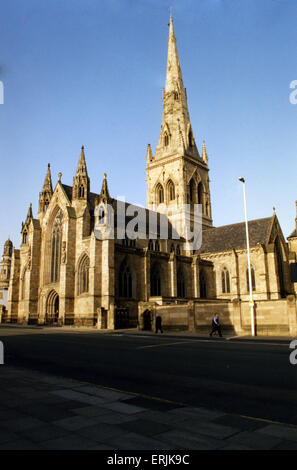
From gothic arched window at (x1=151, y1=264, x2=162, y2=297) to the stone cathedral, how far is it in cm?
12

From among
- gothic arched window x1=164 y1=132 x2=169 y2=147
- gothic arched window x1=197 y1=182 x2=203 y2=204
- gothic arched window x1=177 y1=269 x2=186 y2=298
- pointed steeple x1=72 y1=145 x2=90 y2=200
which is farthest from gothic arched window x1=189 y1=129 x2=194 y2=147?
gothic arched window x1=177 y1=269 x2=186 y2=298

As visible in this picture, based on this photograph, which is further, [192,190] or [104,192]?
[192,190]

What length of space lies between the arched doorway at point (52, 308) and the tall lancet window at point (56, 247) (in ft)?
6.33

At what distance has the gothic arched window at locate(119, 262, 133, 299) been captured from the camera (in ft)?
128

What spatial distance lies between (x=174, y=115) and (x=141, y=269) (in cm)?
3508

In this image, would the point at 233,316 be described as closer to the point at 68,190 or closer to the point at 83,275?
the point at 83,275

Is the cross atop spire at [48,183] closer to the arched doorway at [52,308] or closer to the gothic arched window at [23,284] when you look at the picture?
the gothic arched window at [23,284]

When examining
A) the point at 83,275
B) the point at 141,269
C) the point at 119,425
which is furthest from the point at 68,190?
the point at 119,425

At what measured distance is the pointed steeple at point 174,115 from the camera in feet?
207

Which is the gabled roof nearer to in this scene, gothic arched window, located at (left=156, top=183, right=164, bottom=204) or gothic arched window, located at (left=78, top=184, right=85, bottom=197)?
gothic arched window, located at (left=78, top=184, right=85, bottom=197)

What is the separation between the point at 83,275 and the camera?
4034 centimetres

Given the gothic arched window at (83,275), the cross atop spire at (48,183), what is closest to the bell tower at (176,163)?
the cross atop spire at (48,183)

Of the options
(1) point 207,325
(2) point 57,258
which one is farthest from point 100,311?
(2) point 57,258

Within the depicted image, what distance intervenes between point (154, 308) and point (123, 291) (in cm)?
791
